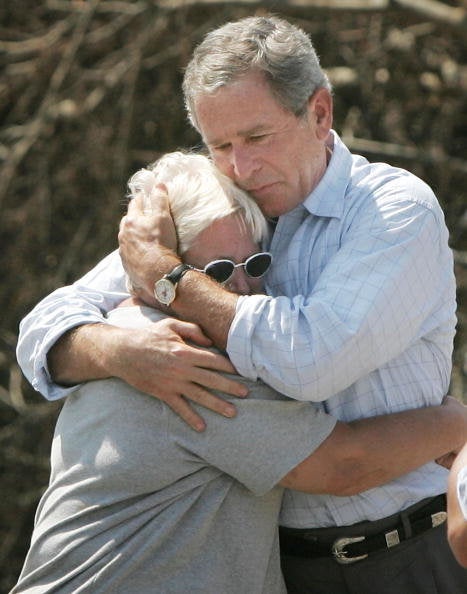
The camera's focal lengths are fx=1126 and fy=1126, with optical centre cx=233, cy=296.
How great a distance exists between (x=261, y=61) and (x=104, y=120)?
318 cm

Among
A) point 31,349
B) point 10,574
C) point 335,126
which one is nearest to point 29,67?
point 335,126

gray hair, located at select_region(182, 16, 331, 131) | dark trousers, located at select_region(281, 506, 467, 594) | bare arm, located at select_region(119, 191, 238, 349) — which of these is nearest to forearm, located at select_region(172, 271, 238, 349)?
bare arm, located at select_region(119, 191, 238, 349)

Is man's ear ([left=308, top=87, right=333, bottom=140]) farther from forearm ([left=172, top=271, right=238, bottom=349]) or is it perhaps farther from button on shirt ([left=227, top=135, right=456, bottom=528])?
forearm ([left=172, top=271, right=238, bottom=349])

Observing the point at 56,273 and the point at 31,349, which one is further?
the point at 56,273

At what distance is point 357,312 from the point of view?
225 cm

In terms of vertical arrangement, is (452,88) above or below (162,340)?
below

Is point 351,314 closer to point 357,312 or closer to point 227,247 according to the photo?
point 357,312

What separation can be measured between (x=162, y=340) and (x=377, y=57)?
3.26 metres

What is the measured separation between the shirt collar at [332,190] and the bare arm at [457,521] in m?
0.78

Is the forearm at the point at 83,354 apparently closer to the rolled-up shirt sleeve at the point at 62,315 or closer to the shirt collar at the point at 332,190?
the rolled-up shirt sleeve at the point at 62,315

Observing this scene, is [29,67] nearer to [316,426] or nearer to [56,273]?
[56,273]

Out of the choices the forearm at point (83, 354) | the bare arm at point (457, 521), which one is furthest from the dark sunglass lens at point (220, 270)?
the bare arm at point (457, 521)

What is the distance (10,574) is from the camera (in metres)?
5.52

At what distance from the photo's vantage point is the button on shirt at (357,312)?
225 centimetres
